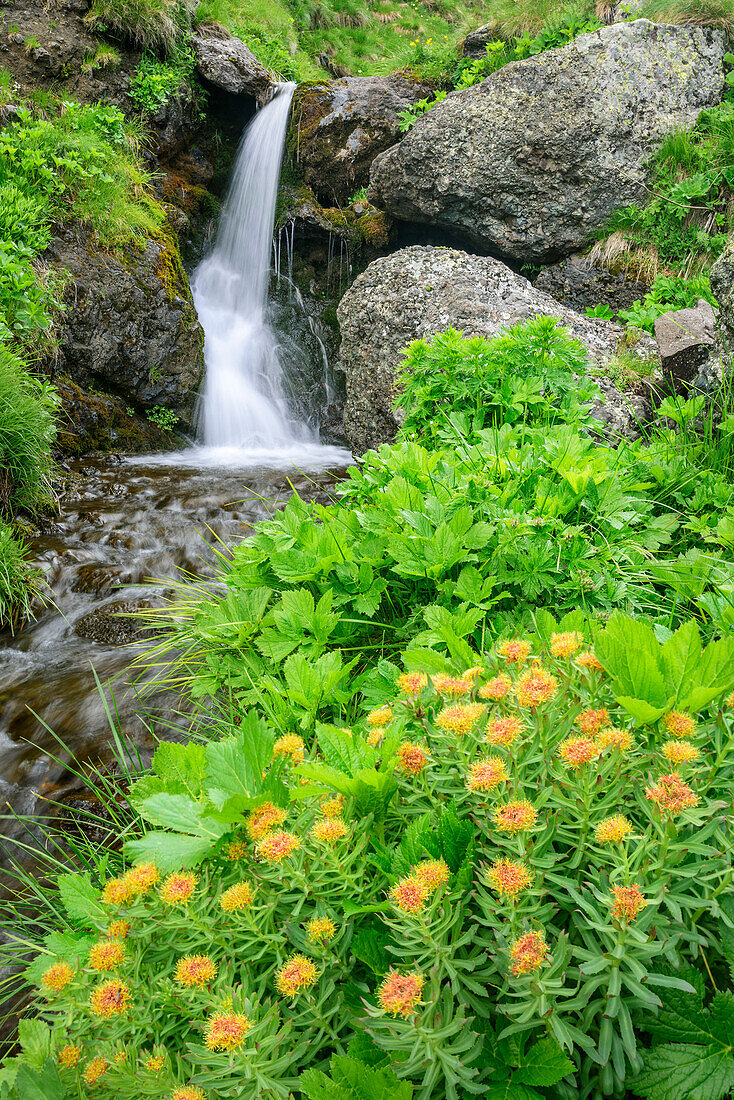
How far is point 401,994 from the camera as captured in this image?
661mm

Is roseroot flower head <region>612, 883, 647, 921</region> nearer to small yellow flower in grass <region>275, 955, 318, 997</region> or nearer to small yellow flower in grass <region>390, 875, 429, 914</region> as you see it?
small yellow flower in grass <region>390, 875, 429, 914</region>

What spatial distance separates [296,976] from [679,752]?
1.79ft

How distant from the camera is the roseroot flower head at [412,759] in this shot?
91 centimetres

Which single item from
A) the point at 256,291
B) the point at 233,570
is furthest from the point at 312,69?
the point at 233,570

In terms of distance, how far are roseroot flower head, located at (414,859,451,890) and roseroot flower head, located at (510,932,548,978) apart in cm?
10

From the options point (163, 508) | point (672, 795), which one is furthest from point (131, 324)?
point (672, 795)

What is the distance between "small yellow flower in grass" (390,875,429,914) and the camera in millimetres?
704

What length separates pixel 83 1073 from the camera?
2.60 ft

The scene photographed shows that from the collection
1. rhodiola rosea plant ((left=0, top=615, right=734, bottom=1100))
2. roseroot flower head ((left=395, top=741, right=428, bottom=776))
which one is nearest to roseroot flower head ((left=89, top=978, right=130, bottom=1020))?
rhodiola rosea plant ((left=0, top=615, right=734, bottom=1100))

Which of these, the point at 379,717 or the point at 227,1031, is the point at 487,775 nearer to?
the point at 379,717

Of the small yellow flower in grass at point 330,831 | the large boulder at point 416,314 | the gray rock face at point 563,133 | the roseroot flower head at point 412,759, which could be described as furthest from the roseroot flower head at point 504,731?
the gray rock face at point 563,133

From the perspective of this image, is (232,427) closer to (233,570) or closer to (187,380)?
(187,380)

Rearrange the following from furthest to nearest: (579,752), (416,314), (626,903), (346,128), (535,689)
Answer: (346,128) → (416,314) → (535,689) → (579,752) → (626,903)

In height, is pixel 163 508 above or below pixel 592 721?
below
